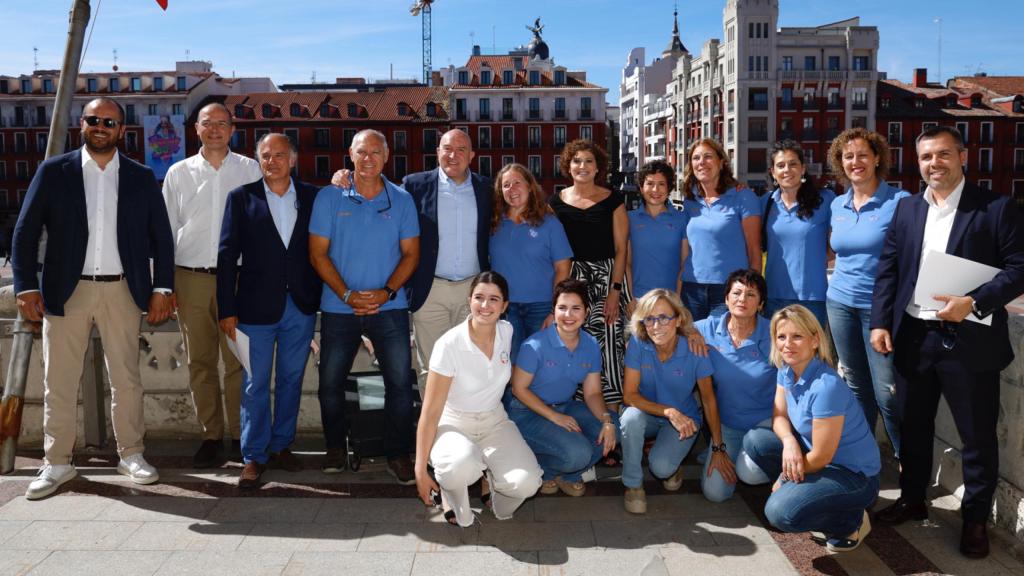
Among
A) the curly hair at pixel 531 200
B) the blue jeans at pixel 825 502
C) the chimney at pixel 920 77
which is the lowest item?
the blue jeans at pixel 825 502

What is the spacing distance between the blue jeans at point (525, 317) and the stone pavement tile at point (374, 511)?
1272 millimetres

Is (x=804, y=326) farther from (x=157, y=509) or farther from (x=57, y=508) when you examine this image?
(x=57, y=508)

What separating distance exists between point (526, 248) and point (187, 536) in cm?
270

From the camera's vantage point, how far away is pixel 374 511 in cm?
A: 472

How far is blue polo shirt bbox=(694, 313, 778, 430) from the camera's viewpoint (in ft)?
16.1

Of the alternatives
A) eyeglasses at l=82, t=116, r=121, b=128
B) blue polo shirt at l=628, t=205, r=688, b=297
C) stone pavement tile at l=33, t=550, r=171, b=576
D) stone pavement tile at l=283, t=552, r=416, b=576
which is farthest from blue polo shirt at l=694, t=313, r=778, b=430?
eyeglasses at l=82, t=116, r=121, b=128

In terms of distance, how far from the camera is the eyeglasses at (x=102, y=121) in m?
4.96

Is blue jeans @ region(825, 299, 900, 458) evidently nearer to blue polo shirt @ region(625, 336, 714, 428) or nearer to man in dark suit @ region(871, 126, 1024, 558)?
man in dark suit @ region(871, 126, 1024, 558)

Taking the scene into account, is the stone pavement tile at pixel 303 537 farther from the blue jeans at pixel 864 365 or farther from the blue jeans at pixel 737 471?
the blue jeans at pixel 864 365

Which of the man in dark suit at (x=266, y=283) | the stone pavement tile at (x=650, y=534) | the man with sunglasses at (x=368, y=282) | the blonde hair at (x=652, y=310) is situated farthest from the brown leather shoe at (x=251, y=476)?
the blonde hair at (x=652, y=310)

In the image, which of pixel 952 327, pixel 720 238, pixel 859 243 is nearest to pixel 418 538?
pixel 720 238

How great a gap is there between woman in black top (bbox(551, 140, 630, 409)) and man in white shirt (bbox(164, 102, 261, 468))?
7.54ft

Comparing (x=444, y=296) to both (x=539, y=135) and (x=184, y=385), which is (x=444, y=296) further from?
(x=539, y=135)

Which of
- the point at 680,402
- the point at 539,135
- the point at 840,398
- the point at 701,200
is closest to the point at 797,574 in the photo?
the point at 840,398
